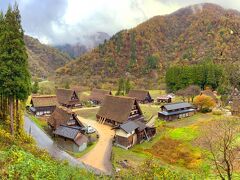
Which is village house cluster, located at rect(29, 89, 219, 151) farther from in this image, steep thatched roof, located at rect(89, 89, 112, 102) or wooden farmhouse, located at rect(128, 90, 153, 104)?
steep thatched roof, located at rect(89, 89, 112, 102)

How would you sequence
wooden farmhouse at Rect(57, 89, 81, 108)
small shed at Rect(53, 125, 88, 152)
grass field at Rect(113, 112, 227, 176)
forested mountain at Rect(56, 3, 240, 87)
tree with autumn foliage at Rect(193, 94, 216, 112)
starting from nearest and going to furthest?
grass field at Rect(113, 112, 227, 176) < small shed at Rect(53, 125, 88, 152) < tree with autumn foliage at Rect(193, 94, 216, 112) < wooden farmhouse at Rect(57, 89, 81, 108) < forested mountain at Rect(56, 3, 240, 87)

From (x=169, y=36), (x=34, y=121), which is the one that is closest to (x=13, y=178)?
(x=34, y=121)

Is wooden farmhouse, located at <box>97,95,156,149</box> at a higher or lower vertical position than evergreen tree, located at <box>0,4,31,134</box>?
lower

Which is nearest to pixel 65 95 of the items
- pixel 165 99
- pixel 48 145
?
pixel 165 99

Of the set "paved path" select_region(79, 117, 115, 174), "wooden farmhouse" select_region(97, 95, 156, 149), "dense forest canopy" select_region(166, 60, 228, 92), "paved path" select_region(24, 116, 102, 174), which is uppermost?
"dense forest canopy" select_region(166, 60, 228, 92)

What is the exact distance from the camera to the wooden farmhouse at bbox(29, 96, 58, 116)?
54969 millimetres

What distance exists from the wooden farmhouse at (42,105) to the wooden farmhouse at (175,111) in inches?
899

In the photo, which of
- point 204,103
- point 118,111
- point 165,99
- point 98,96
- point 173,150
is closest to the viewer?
point 173,150

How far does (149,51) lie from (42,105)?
9709 centimetres

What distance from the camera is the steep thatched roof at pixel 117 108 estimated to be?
161ft

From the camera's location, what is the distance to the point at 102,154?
35219 mm

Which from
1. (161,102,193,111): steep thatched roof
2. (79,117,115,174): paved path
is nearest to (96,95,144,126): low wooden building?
(79,117,115,174): paved path

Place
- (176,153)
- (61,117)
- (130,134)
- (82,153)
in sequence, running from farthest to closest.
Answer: (61,117) → (130,134) → (176,153) → (82,153)

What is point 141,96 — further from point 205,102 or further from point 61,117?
point 61,117
